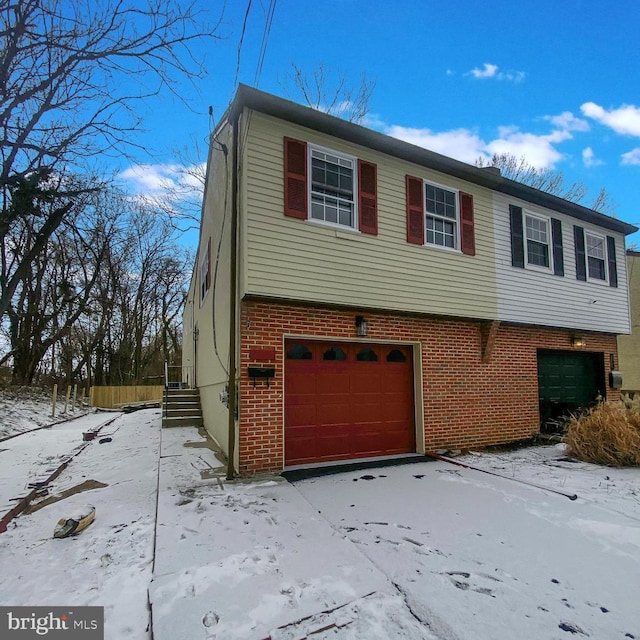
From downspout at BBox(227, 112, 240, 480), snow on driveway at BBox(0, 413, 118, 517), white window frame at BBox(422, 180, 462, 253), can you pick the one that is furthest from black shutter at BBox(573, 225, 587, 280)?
snow on driveway at BBox(0, 413, 118, 517)

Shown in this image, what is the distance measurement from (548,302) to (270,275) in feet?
21.9

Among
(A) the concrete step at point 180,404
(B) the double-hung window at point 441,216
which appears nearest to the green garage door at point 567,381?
(B) the double-hung window at point 441,216

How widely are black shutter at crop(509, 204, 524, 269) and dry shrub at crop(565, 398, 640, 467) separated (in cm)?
328

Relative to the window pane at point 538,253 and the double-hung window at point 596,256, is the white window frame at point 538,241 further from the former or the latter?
the double-hung window at point 596,256

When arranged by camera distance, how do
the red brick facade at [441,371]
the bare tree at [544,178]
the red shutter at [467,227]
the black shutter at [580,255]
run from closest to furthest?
the red brick facade at [441,371]
the red shutter at [467,227]
the black shutter at [580,255]
the bare tree at [544,178]

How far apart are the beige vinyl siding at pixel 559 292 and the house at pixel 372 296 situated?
0.16 feet

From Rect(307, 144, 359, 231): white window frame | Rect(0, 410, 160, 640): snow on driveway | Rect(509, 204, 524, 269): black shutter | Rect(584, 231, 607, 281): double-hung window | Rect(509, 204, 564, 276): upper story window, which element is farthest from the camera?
Rect(584, 231, 607, 281): double-hung window

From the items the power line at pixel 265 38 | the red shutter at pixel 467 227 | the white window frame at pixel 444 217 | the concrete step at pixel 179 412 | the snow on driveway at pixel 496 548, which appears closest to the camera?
the snow on driveway at pixel 496 548

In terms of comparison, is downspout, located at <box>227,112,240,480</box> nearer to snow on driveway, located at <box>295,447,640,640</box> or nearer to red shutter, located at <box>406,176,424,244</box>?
snow on driveway, located at <box>295,447,640,640</box>

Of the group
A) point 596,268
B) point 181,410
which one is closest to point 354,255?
point 181,410

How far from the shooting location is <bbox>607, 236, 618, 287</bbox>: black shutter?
10.4m

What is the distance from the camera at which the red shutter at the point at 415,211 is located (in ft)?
23.9

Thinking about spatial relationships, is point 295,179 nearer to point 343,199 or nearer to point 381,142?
point 343,199

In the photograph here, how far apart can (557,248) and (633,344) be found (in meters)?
8.40
